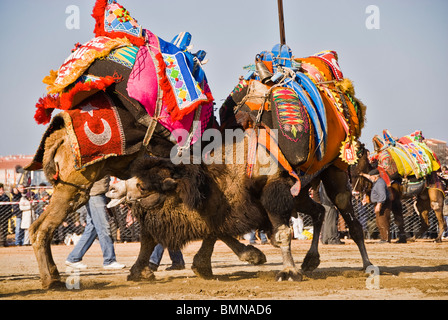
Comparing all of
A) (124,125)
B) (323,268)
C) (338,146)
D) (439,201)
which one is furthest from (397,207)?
(124,125)

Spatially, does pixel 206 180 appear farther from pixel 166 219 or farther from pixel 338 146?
pixel 338 146

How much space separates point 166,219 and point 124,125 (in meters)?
1.06

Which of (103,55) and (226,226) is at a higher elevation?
(103,55)

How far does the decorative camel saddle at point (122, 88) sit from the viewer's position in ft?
21.0

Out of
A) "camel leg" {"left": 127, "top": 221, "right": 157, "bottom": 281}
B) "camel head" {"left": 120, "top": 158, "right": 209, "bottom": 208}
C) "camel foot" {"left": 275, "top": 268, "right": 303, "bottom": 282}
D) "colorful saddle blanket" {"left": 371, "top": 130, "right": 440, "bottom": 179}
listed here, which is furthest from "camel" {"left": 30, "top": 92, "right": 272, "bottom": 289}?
"colorful saddle blanket" {"left": 371, "top": 130, "right": 440, "bottom": 179}

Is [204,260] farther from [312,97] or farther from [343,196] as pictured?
[312,97]

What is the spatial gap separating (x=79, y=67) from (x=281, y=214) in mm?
2624

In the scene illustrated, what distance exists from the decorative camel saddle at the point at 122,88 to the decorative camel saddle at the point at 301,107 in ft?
2.88

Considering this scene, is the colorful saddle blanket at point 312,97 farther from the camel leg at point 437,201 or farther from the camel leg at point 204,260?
the camel leg at point 437,201

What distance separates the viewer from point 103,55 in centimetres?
650

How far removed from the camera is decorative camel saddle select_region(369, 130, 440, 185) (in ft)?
52.0

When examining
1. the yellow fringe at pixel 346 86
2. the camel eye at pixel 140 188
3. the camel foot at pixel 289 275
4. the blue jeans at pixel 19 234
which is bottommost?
the blue jeans at pixel 19 234

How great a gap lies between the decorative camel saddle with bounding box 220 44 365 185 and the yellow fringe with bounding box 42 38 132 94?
1.58 metres

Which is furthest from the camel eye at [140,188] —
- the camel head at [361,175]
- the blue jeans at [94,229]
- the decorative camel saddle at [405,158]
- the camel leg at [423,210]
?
the camel leg at [423,210]
